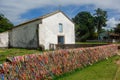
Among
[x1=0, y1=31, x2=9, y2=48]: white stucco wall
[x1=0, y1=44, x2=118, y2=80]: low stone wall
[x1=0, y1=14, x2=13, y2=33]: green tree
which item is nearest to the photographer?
[x1=0, y1=44, x2=118, y2=80]: low stone wall

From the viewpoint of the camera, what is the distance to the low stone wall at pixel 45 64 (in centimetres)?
664

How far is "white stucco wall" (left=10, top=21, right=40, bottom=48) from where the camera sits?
29.2 m

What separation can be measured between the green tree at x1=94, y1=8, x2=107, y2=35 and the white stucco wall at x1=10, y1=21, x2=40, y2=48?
4833cm

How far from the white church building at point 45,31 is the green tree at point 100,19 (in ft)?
155

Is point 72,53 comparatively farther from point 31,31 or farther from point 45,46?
point 31,31

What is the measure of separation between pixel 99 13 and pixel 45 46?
2204 inches

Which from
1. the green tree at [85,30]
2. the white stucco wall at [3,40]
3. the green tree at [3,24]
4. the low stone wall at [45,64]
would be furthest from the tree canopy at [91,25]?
the low stone wall at [45,64]

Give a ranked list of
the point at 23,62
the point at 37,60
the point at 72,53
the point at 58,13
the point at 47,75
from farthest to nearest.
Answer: the point at 58,13 < the point at 72,53 < the point at 47,75 < the point at 37,60 < the point at 23,62

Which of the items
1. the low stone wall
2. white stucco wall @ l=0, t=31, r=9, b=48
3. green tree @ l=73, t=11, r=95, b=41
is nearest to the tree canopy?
green tree @ l=73, t=11, r=95, b=41

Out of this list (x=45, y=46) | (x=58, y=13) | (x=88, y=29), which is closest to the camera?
(x=45, y=46)

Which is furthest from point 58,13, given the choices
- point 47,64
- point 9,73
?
point 9,73

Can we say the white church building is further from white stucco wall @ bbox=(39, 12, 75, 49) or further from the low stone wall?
the low stone wall

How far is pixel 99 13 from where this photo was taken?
78938mm

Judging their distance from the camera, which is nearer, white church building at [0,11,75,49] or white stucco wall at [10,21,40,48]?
white church building at [0,11,75,49]
